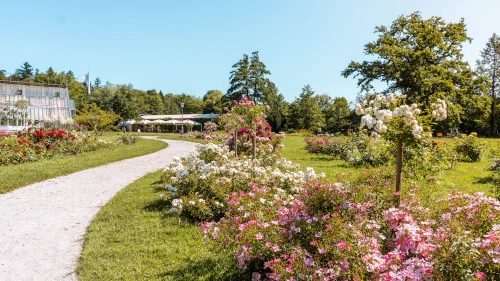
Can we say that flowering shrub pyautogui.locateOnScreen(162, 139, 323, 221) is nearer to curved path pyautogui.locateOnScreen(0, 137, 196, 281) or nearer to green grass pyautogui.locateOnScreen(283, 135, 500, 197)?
green grass pyautogui.locateOnScreen(283, 135, 500, 197)

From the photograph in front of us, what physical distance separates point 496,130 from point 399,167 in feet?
169

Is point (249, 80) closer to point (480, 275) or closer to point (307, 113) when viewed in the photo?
point (307, 113)

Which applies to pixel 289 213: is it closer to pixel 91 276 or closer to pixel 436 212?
pixel 436 212

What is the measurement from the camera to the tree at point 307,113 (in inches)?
1759

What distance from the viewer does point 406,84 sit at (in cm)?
2730

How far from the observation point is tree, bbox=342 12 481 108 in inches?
1019

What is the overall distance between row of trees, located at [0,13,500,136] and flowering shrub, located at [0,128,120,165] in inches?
568

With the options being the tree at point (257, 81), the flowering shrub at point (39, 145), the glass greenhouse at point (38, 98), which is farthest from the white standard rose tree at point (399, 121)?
the tree at point (257, 81)

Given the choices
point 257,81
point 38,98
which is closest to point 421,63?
point 257,81

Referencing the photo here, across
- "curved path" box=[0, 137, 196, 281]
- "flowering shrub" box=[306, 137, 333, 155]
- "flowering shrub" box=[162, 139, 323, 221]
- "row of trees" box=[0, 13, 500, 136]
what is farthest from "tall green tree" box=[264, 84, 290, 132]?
"flowering shrub" box=[162, 139, 323, 221]

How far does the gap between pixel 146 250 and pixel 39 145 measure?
12418mm

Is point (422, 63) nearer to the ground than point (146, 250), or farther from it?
farther from it

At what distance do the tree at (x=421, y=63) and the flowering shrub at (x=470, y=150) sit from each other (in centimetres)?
1258

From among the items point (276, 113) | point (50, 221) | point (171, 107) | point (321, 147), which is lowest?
point (50, 221)
